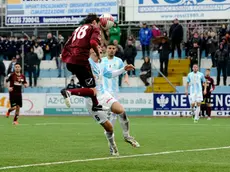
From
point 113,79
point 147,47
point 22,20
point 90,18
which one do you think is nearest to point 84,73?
point 90,18

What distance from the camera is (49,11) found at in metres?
42.5

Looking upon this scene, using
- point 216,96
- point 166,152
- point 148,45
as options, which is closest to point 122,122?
point 166,152

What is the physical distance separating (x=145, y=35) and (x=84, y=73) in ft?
82.6

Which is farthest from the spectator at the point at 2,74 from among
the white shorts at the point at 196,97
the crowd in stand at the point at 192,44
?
the white shorts at the point at 196,97

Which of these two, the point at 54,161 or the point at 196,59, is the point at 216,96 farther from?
the point at 54,161

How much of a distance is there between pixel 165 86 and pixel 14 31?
11485mm

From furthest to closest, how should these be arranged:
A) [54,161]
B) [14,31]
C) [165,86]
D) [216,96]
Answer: [14,31] < [165,86] < [216,96] < [54,161]

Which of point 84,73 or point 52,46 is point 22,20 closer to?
point 52,46

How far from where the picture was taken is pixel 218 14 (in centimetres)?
3869

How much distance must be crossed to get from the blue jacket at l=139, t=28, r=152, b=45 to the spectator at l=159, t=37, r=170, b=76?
1126mm

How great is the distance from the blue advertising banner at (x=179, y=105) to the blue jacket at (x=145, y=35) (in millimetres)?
3264

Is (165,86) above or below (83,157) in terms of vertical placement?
below

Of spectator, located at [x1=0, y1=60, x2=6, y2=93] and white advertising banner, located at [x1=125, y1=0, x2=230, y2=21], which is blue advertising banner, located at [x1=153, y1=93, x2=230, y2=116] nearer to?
white advertising banner, located at [x1=125, y1=0, x2=230, y2=21]

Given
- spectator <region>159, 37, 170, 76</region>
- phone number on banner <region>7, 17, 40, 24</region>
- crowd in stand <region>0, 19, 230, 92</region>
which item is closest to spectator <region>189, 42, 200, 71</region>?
crowd in stand <region>0, 19, 230, 92</region>
